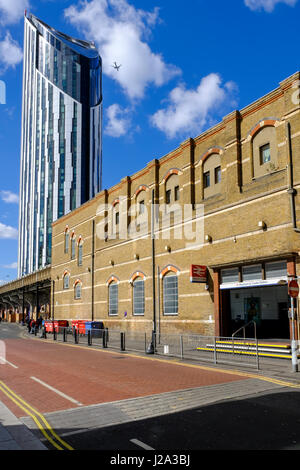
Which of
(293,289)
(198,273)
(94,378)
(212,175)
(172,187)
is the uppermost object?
(172,187)

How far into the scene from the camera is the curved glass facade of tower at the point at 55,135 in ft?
437

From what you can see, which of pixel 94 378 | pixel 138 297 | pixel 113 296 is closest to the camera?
pixel 94 378

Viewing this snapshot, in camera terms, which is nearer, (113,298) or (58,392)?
(58,392)

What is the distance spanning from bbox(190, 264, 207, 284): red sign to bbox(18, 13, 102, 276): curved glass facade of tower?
11135cm

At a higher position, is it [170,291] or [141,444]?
[170,291]

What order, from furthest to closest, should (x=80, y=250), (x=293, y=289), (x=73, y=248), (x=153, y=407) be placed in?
1. (x=73, y=248)
2. (x=80, y=250)
3. (x=293, y=289)
4. (x=153, y=407)

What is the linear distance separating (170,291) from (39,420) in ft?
62.2

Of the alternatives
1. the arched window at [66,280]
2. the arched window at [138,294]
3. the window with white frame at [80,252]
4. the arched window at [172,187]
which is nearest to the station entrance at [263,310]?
the arched window at [138,294]

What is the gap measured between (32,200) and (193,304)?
408 feet

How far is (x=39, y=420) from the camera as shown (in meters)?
7.93

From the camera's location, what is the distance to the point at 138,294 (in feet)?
99.7

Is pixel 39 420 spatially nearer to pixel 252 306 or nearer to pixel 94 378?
pixel 94 378

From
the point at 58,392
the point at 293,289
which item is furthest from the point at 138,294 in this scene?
the point at 58,392
